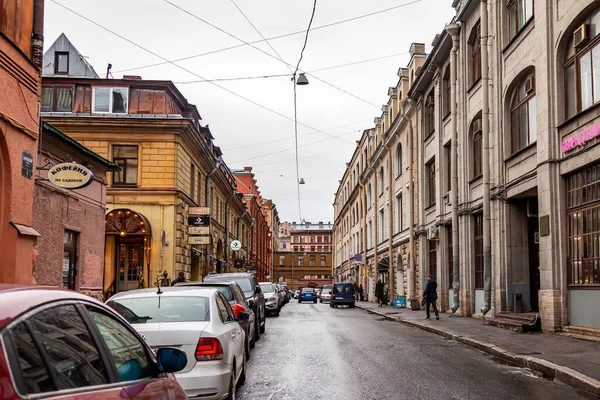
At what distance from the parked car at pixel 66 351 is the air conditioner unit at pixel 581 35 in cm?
1375

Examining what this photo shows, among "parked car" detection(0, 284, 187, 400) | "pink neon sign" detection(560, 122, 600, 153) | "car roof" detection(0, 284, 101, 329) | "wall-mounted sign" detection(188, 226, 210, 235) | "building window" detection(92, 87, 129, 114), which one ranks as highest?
"building window" detection(92, 87, 129, 114)

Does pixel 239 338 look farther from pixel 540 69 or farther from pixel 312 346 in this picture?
pixel 540 69

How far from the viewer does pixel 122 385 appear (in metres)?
3.11

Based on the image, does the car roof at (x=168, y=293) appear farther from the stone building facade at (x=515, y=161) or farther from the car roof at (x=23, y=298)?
the stone building facade at (x=515, y=161)

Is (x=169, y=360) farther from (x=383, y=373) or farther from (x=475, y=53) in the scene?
(x=475, y=53)

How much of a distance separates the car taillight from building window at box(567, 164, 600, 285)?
409 inches

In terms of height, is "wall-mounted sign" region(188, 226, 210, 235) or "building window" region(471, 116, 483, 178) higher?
"building window" region(471, 116, 483, 178)

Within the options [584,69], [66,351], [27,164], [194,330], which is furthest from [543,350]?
[66,351]

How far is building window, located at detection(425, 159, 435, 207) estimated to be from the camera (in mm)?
30777

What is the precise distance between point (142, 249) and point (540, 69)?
18944mm

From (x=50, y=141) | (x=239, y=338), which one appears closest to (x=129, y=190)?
(x=50, y=141)

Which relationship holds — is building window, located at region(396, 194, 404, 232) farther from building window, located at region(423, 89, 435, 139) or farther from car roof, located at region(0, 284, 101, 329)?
car roof, located at region(0, 284, 101, 329)

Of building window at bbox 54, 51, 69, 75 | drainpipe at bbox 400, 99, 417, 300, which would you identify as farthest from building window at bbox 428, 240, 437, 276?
building window at bbox 54, 51, 69, 75

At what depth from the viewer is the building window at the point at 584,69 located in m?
14.2
